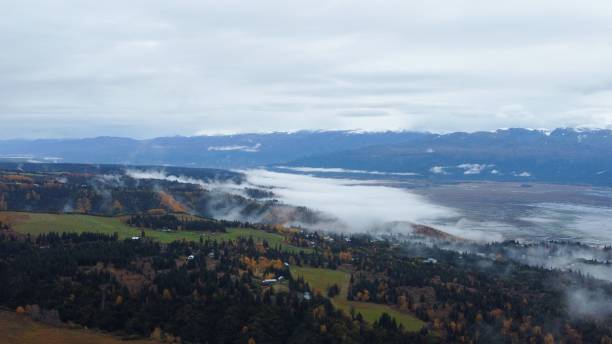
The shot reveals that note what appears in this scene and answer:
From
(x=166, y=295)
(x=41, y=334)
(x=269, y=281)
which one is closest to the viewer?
(x=41, y=334)

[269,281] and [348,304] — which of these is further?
[269,281]

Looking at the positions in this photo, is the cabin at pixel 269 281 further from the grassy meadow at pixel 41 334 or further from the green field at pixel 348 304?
the grassy meadow at pixel 41 334

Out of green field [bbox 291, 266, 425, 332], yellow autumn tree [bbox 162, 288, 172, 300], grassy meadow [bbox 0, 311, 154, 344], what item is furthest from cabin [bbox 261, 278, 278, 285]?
grassy meadow [bbox 0, 311, 154, 344]

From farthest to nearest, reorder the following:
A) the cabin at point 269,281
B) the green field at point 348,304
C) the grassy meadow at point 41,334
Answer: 1. the cabin at point 269,281
2. the green field at point 348,304
3. the grassy meadow at point 41,334

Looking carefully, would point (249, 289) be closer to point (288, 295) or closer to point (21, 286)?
point (288, 295)

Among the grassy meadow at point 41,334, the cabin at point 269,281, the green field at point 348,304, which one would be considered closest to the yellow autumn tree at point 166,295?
the grassy meadow at point 41,334

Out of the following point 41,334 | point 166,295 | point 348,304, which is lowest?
point 348,304

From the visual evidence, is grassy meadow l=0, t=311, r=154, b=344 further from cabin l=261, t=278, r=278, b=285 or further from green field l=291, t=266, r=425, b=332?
green field l=291, t=266, r=425, b=332

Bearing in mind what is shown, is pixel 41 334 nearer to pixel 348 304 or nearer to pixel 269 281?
pixel 269 281

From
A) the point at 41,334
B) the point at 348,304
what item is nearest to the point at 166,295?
the point at 41,334
